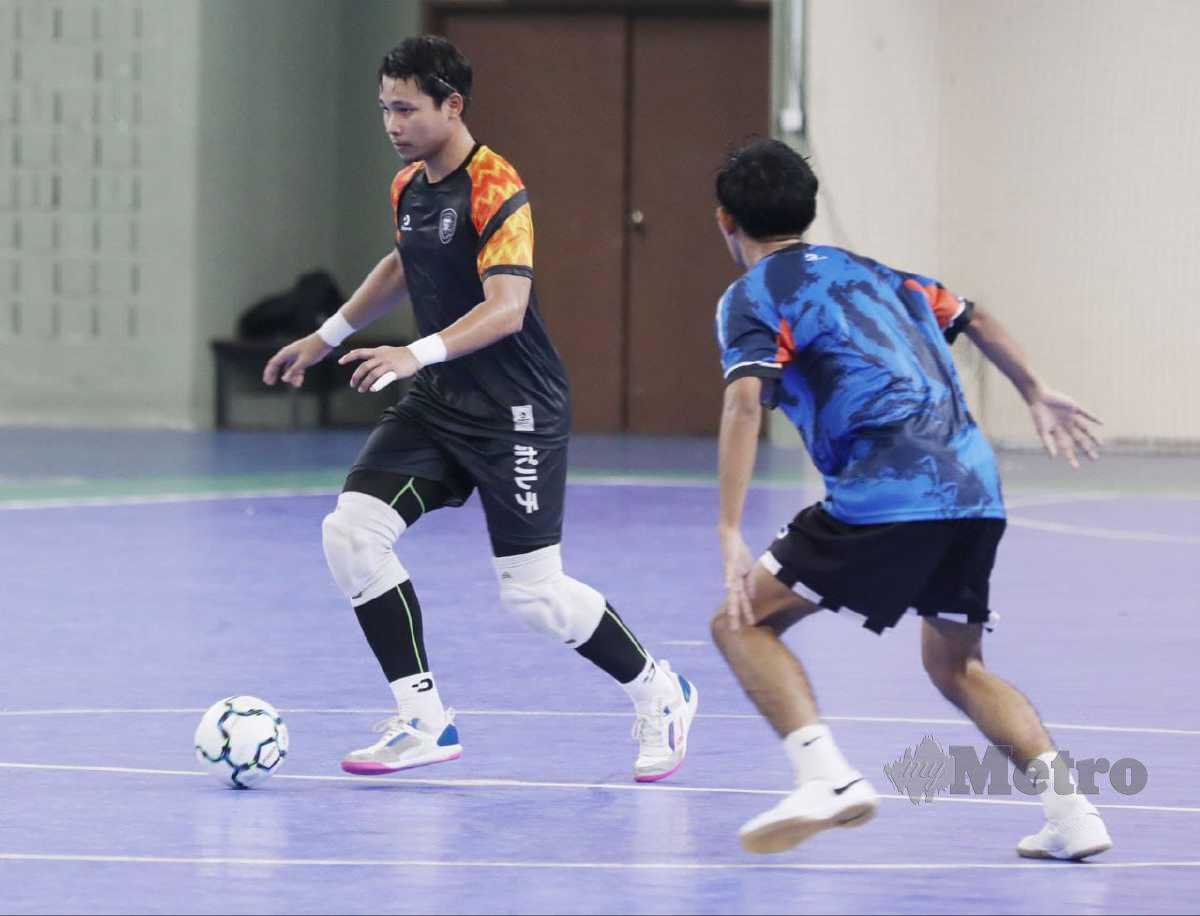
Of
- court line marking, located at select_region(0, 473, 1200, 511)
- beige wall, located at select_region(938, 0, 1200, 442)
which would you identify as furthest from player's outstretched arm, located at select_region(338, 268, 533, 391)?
beige wall, located at select_region(938, 0, 1200, 442)

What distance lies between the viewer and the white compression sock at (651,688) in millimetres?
5676

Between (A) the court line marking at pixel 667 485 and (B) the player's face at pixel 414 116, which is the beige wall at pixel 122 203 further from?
(B) the player's face at pixel 414 116

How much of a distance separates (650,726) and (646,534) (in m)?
6.05

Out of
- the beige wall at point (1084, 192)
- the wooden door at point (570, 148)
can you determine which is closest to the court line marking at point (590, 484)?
the beige wall at point (1084, 192)

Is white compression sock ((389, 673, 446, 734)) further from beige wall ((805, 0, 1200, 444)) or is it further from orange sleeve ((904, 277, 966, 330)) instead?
beige wall ((805, 0, 1200, 444))

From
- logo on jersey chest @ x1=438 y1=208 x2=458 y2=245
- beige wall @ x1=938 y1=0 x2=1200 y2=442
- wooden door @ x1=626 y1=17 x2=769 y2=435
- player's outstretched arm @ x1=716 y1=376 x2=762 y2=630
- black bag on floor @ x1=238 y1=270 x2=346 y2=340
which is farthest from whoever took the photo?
wooden door @ x1=626 y1=17 x2=769 y2=435

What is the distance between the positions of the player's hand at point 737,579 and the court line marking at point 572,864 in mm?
499

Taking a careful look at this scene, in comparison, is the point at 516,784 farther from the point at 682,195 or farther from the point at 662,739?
the point at 682,195

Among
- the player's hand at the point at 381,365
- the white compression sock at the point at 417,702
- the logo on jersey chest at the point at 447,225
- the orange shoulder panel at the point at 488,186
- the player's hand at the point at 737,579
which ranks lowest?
the white compression sock at the point at 417,702

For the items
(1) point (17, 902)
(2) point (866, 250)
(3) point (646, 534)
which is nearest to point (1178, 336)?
(2) point (866, 250)

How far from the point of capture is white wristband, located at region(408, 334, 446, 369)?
5238mm

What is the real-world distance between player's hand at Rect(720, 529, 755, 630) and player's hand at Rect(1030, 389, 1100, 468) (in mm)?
719

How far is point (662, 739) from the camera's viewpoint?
557 cm

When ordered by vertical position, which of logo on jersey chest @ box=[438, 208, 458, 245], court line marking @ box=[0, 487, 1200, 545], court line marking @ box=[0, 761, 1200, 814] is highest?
logo on jersey chest @ box=[438, 208, 458, 245]
